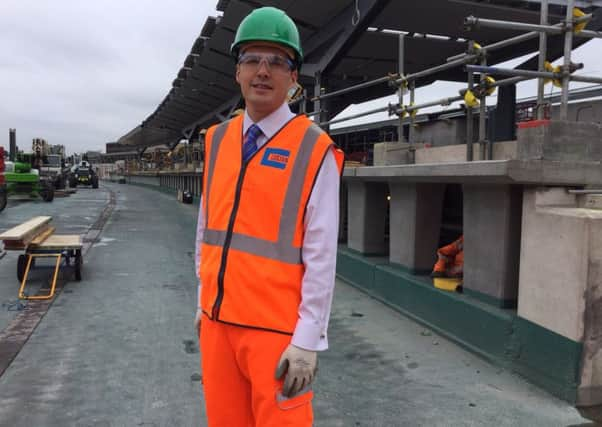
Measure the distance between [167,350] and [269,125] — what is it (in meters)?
3.31

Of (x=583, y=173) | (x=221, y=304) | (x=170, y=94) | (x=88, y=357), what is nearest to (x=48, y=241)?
(x=88, y=357)

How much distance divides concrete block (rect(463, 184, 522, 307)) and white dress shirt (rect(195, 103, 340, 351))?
300 centimetres

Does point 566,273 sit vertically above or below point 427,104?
below

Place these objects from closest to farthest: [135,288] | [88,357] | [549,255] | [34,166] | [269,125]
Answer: [269,125] → [549,255] → [88,357] → [135,288] → [34,166]

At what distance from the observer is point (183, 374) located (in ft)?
13.3

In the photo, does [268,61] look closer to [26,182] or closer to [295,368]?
[295,368]

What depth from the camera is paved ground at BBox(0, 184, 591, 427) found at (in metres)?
3.40

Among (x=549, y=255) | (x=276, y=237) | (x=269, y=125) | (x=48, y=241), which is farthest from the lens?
(x=48, y=241)

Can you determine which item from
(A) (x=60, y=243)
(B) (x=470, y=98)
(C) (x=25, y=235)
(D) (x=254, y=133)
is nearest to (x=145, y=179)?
(A) (x=60, y=243)

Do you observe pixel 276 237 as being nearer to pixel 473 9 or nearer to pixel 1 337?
pixel 1 337

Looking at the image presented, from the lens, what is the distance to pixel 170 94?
29.2 metres

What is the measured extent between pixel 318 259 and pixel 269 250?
7.5 inches

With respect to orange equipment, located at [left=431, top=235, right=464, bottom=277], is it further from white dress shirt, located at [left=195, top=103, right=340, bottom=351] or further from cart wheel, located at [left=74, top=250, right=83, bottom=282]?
cart wheel, located at [left=74, top=250, right=83, bottom=282]

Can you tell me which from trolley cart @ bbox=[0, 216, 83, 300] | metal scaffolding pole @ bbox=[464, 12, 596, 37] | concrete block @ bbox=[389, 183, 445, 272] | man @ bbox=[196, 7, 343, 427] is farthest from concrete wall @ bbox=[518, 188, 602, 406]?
trolley cart @ bbox=[0, 216, 83, 300]
